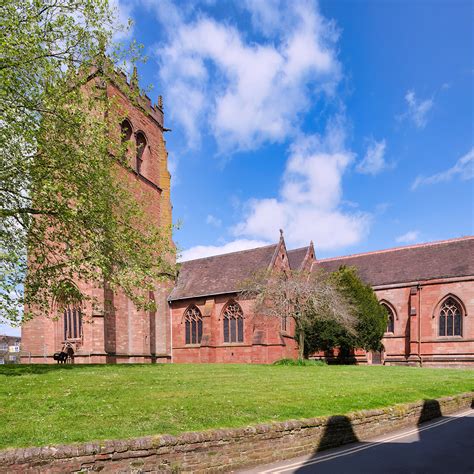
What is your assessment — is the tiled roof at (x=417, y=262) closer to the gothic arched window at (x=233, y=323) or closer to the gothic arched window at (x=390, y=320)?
the gothic arched window at (x=390, y=320)

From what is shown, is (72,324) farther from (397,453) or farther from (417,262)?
(417,262)

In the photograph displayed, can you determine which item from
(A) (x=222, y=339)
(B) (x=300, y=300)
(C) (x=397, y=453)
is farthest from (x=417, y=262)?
(C) (x=397, y=453)

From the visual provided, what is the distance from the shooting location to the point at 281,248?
3494cm

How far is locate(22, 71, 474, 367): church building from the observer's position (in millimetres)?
28816

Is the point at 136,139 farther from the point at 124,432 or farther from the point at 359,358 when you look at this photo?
the point at 124,432

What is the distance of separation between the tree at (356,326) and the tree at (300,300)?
1176mm

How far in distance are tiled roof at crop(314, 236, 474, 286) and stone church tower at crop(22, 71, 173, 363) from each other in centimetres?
1938

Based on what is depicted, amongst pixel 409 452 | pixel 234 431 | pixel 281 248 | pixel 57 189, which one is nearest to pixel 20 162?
pixel 57 189

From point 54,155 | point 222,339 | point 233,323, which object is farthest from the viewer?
point 222,339

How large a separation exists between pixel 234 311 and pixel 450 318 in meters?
18.1

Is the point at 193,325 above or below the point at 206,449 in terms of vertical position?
below

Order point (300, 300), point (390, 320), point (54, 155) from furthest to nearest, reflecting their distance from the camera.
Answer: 1. point (390, 320)
2. point (300, 300)
3. point (54, 155)

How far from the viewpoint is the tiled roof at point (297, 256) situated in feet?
129

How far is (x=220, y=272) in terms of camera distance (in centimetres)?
3650
